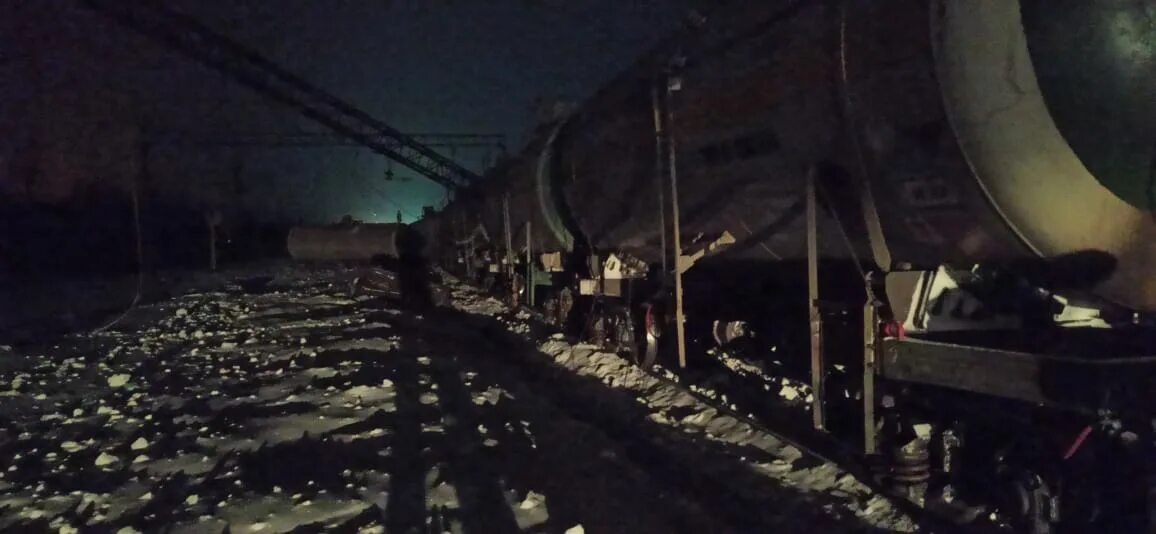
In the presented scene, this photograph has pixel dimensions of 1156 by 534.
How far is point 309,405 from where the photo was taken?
7930mm

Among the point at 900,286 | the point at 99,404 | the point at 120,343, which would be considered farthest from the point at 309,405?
the point at 120,343

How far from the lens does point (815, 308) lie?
522 cm

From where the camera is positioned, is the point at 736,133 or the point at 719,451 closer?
the point at 736,133

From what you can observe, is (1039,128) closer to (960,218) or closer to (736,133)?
(960,218)

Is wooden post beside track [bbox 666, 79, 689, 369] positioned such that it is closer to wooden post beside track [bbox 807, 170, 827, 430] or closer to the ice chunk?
wooden post beside track [bbox 807, 170, 827, 430]

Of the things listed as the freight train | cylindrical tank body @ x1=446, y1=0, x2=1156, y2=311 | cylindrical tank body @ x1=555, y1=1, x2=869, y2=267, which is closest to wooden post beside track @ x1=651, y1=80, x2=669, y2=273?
cylindrical tank body @ x1=555, y1=1, x2=869, y2=267

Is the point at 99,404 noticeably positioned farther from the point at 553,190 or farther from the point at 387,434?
the point at 553,190

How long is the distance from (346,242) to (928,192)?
26.9 m

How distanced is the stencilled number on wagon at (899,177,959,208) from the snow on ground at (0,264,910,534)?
1.74 meters

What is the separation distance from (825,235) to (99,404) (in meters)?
7.22

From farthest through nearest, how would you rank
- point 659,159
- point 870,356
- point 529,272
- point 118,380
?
point 529,272 < point 118,380 < point 659,159 < point 870,356

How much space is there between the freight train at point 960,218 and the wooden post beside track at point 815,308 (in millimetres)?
20

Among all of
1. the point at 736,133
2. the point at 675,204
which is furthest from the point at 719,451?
the point at 736,133

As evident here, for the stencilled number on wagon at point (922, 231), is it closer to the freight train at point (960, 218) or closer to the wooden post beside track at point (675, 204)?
the freight train at point (960, 218)
